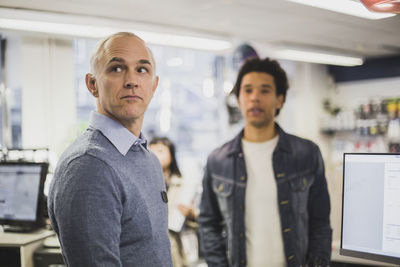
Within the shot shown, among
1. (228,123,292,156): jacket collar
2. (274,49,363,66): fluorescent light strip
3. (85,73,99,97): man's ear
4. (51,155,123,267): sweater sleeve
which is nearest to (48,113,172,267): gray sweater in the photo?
(51,155,123,267): sweater sleeve

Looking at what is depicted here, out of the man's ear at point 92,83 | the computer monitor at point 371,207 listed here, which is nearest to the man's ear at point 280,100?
the computer monitor at point 371,207

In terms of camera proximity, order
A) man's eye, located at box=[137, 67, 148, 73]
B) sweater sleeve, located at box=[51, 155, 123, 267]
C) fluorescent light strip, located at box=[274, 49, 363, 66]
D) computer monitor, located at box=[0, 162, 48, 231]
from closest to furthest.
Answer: sweater sleeve, located at box=[51, 155, 123, 267], man's eye, located at box=[137, 67, 148, 73], computer monitor, located at box=[0, 162, 48, 231], fluorescent light strip, located at box=[274, 49, 363, 66]

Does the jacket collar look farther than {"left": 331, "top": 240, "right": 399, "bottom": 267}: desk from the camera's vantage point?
No

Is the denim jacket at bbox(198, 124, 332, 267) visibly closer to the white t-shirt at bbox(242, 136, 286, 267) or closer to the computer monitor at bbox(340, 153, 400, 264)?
the white t-shirt at bbox(242, 136, 286, 267)

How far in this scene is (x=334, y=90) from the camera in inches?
310

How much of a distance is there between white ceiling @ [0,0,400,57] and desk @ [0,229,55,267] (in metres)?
2.08

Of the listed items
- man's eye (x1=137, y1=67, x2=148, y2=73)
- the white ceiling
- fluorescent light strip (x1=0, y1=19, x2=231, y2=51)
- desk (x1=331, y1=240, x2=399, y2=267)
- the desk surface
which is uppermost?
the white ceiling

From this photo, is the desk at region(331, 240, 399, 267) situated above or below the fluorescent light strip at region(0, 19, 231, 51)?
below

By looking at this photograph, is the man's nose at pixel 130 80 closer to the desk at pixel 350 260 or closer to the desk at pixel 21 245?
the desk at pixel 21 245

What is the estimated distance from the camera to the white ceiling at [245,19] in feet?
12.1

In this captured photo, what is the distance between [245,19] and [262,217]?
3127 millimetres

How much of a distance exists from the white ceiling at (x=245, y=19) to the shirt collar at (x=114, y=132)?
7.97 feet

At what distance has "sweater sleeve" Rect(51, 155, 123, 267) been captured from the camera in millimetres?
1102

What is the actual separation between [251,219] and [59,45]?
3.77 metres
